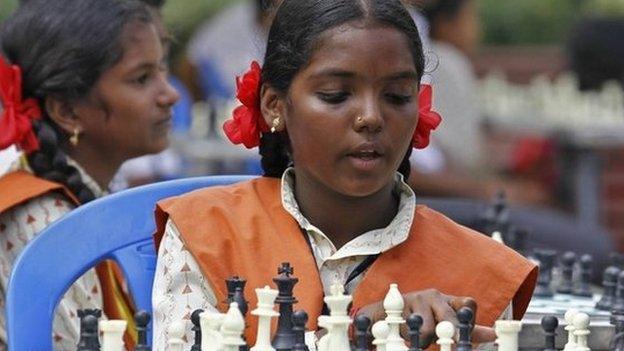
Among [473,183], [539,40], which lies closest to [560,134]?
[473,183]

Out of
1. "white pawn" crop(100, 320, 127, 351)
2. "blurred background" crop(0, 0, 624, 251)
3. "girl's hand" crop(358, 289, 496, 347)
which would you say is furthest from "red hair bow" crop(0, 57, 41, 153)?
"blurred background" crop(0, 0, 624, 251)

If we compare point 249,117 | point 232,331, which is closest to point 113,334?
point 232,331

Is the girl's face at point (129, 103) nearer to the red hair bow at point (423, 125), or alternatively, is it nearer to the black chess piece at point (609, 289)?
the red hair bow at point (423, 125)

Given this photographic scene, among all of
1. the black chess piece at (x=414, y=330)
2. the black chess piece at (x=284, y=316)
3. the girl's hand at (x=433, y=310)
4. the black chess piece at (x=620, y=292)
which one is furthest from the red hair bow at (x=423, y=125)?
the black chess piece at (x=414, y=330)

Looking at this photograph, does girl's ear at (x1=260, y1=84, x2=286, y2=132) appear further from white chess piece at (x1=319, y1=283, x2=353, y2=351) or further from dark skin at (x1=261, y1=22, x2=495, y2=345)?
white chess piece at (x1=319, y1=283, x2=353, y2=351)

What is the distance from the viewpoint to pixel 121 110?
5301 mm

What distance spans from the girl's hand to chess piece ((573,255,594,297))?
1428 mm

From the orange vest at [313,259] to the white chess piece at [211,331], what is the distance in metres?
Result: 0.56

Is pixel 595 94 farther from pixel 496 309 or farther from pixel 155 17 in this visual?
pixel 496 309

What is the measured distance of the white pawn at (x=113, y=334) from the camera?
316cm

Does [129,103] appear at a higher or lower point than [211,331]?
higher

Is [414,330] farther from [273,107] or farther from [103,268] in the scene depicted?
[103,268]

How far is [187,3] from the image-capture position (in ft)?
56.4

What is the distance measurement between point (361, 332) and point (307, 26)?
91cm
